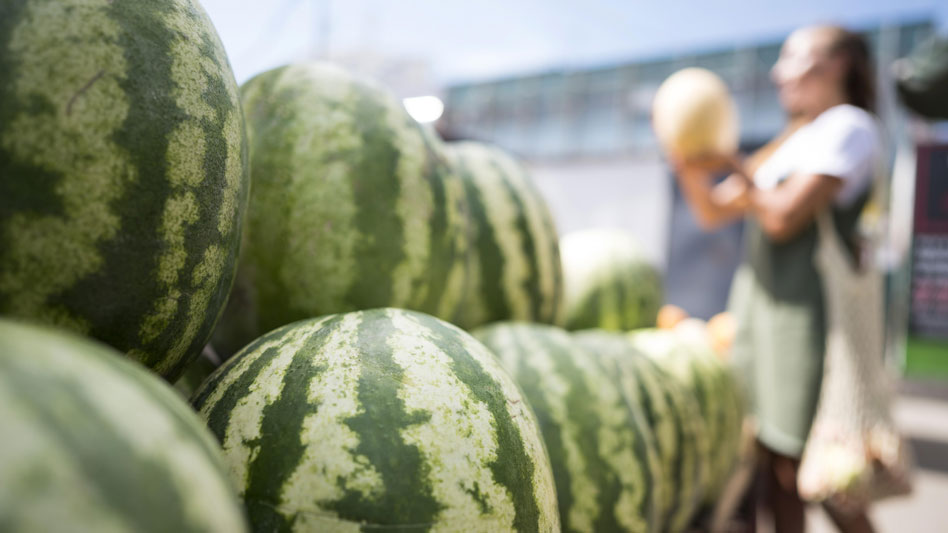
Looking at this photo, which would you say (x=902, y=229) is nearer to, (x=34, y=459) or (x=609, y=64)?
(x=609, y=64)

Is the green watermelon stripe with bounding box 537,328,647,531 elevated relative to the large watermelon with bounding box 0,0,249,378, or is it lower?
lower

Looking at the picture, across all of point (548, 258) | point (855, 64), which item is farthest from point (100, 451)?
point (855, 64)

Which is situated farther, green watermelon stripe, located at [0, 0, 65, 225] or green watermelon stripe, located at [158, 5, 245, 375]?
green watermelon stripe, located at [158, 5, 245, 375]

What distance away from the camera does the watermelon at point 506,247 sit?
1.07 m

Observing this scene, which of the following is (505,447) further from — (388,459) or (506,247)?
(506,247)

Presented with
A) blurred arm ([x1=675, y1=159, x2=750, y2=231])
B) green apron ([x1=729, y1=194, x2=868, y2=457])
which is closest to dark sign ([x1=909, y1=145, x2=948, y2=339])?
blurred arm ([x1=675, y1=159, x2=750, y2=231])

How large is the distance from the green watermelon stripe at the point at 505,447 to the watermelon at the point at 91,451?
23 centimetres

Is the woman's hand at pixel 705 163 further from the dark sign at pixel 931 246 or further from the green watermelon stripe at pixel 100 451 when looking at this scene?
the dark sign at pixel 931 246

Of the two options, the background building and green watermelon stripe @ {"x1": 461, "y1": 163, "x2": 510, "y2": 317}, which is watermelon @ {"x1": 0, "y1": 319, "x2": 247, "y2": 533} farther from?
the background building

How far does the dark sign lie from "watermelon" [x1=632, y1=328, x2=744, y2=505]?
3.57 m

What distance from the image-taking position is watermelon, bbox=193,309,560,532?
0.44 meters

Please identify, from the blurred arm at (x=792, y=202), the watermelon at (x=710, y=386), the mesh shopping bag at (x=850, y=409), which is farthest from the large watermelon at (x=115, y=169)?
the mesh shopping bag at (x=850, y=409)

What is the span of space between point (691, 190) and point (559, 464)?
140 centimetres

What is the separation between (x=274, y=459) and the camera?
45cm
